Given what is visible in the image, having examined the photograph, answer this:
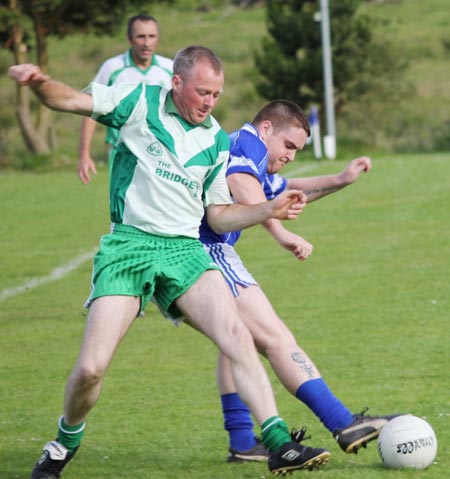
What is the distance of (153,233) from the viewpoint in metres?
5.82

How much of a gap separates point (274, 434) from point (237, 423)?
34.1 inches

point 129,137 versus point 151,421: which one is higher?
point 129,137

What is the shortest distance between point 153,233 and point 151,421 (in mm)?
1735

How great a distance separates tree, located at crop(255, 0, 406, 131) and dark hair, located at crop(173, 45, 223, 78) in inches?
1436

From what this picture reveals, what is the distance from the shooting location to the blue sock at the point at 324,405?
5.90m

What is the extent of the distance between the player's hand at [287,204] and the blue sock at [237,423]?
124 centimetres

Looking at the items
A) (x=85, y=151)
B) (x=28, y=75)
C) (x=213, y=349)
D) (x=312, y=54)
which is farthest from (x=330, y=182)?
(x=312, y=54)

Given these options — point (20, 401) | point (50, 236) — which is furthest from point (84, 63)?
point (20, 401)

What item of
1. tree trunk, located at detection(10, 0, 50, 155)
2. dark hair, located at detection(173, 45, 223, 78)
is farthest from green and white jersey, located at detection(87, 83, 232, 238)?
tree trunk, located at detection(10, 0, 50, 155)

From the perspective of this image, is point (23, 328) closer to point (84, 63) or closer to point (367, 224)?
point (367, 224)

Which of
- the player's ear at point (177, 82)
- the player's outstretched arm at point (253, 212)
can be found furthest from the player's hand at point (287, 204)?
the player's ear at point (177, 82)

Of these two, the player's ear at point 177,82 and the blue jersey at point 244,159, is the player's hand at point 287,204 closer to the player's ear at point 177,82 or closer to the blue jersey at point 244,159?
the blue jersey at point 244,159

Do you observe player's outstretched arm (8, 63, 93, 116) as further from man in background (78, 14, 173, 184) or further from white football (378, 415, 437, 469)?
man in background (78, 14, 173, 184)

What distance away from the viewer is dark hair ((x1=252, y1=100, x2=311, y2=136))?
6371 mm
